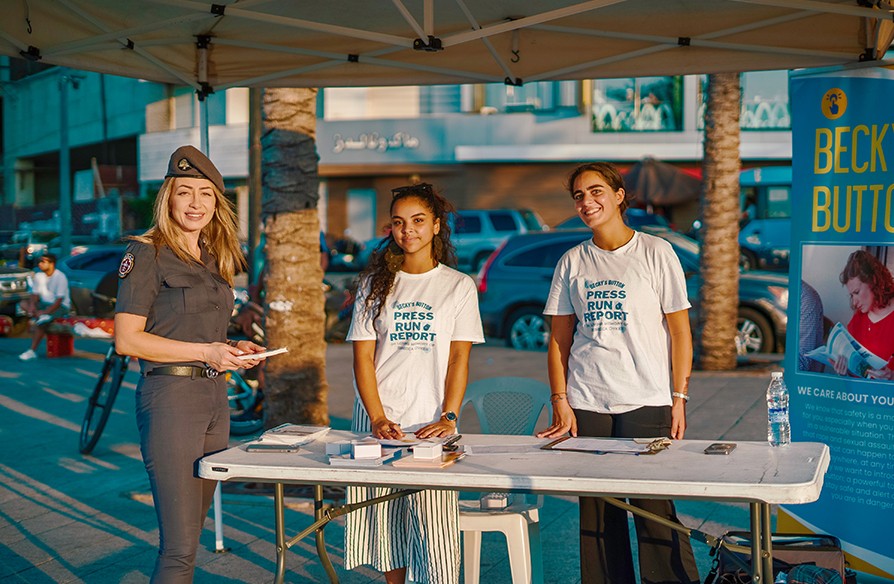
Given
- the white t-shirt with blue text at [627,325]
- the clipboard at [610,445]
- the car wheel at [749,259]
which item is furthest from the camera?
the car wheel at [749,259]

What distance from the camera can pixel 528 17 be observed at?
5.26 meters

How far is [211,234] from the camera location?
4457mm

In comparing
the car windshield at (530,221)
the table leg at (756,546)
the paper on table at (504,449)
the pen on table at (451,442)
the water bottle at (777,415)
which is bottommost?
the table leg at (756,546)

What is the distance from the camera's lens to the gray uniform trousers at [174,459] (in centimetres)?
409

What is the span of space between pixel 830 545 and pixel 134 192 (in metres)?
41.4

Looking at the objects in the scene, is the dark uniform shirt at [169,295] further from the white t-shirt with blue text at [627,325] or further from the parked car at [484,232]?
the parked car at [484,232]

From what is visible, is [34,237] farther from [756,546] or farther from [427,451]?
[756,546]

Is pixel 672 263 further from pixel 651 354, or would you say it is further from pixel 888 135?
pixel 888 135

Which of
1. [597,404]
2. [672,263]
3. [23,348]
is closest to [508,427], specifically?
[597,404]

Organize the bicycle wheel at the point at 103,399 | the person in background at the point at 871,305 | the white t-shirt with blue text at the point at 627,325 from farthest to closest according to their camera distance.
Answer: the bicycle wheel at the point at 103,399, the person in background at the point at 871,305, the white t-shirt with blue text at the point at 627,325

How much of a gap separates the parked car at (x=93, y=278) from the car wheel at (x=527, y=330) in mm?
5564

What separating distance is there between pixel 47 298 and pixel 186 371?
13.0 meters

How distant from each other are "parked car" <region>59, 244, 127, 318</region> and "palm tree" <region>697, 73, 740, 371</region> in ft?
26.6

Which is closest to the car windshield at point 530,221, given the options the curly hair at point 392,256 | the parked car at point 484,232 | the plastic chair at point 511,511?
the parked car at point 484,232
